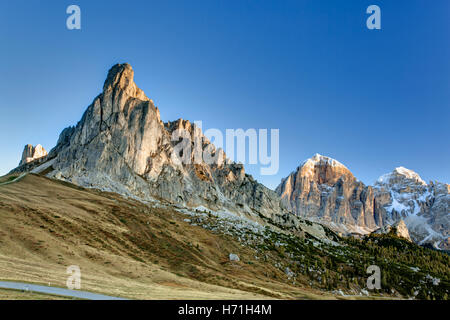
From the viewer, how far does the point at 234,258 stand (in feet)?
219

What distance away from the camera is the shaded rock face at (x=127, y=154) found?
460 feet

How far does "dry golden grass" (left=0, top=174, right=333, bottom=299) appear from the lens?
93.1 feet

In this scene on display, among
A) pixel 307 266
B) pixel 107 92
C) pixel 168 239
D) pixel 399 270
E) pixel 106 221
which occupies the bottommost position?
pixel 399 270

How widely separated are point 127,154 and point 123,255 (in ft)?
389

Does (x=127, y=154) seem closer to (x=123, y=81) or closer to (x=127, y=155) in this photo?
(x=127, y=155)

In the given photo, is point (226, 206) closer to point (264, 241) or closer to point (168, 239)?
point (264, 241)

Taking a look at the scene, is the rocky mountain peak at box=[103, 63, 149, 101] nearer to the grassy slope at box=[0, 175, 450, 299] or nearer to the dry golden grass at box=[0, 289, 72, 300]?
the grassy slope at box=[0, 175, 450, 299]

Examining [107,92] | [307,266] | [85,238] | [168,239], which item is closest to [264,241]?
[307,266]

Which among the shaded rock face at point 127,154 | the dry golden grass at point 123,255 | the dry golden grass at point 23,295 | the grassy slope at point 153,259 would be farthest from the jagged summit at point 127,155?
the dry golden grass at point 23,295

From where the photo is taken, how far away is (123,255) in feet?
156

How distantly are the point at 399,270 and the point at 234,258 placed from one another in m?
78.0

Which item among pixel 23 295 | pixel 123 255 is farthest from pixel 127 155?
pixel 23 295

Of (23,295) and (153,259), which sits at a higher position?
(23,295)
